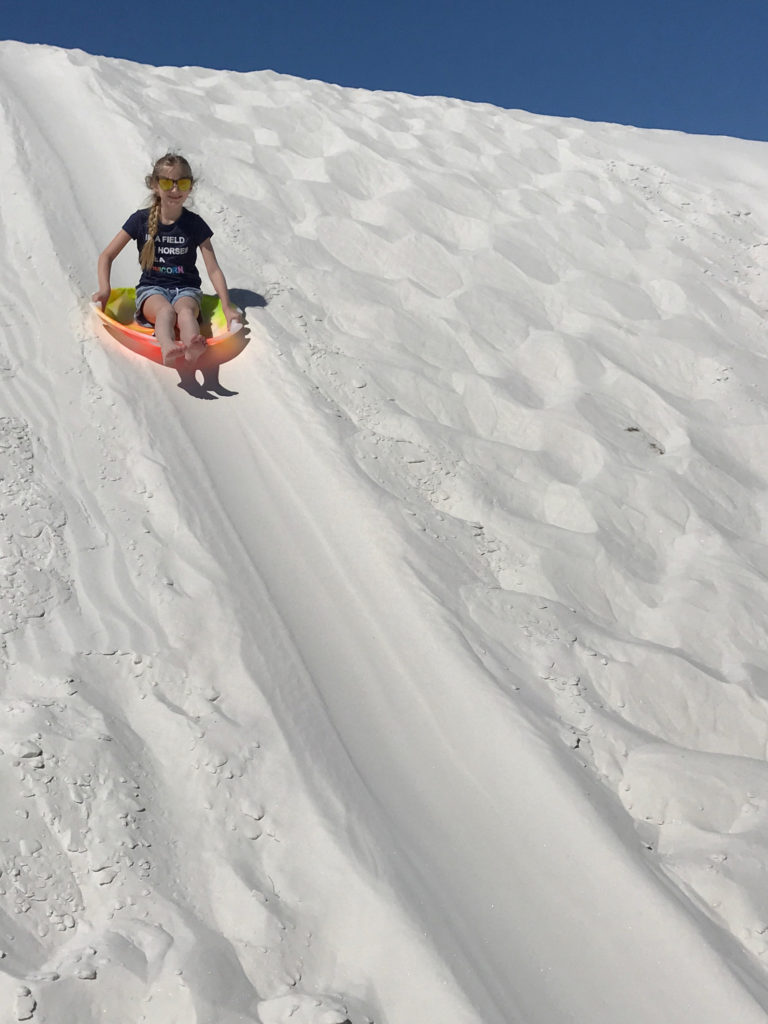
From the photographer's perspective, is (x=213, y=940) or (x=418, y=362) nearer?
(x=213, y=940)

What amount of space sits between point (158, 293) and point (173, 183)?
59cm

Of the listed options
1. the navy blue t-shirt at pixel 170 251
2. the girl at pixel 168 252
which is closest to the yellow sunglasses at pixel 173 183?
the girl at pixel 168 252

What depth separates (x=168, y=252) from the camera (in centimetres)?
494

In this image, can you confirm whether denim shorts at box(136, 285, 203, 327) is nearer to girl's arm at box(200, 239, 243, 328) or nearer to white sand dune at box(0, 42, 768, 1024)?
girl's arm at box(200, 239, 243, 328)

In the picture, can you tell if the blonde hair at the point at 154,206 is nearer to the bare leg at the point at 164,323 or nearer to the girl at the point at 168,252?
the girl at the point at 168,252

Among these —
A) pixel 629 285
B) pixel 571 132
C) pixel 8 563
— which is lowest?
pixel 8 563

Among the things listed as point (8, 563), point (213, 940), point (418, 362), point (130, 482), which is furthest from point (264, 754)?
point (418, 362)

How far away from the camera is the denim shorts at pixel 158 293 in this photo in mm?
4781

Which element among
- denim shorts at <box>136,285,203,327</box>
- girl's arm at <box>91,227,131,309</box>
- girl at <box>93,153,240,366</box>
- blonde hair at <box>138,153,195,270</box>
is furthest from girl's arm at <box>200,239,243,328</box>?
girl's arm at <box>91,227,131,309</box>

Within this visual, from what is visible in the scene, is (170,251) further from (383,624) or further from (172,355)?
(383,624)

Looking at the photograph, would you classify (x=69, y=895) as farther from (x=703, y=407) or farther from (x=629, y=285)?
(x=629, y=285)

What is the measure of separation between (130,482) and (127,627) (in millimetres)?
869

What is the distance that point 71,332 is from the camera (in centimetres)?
455

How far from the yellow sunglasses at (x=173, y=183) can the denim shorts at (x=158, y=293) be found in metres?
0.51
